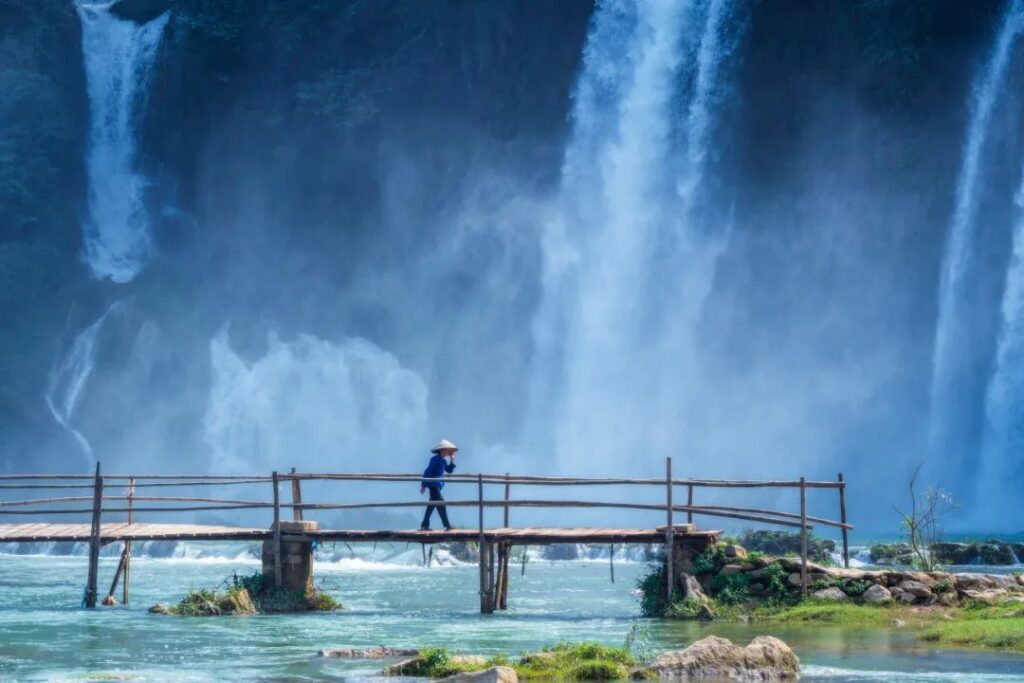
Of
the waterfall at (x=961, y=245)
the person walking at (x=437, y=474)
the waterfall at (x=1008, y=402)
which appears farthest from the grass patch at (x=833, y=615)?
the waterfall at (x=961, y=245)

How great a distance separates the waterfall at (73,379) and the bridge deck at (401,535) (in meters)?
29.7

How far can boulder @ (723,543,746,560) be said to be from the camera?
1736 centimetres

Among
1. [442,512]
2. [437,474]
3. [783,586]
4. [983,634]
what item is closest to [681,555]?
[783,586]

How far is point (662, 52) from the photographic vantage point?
47.3 m

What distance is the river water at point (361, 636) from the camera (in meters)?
12.3

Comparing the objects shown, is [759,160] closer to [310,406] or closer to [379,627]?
[310,406]

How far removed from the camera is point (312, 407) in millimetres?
50188

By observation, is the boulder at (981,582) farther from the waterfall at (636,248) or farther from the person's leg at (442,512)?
the waterfall at (636,248)

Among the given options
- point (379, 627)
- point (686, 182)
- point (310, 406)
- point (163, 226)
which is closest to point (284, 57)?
point (163, 226)

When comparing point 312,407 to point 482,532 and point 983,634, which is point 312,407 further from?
point 983,634

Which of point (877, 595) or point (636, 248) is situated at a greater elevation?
point (636, 248)

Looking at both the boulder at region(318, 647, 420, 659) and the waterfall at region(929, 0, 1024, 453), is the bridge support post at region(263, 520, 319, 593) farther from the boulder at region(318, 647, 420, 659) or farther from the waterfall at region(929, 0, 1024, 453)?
the waterfall at region(929, 0, 1024, 453)

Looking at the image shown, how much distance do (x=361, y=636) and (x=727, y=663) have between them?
6.09 meters

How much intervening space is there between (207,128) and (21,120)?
743 centimetres
